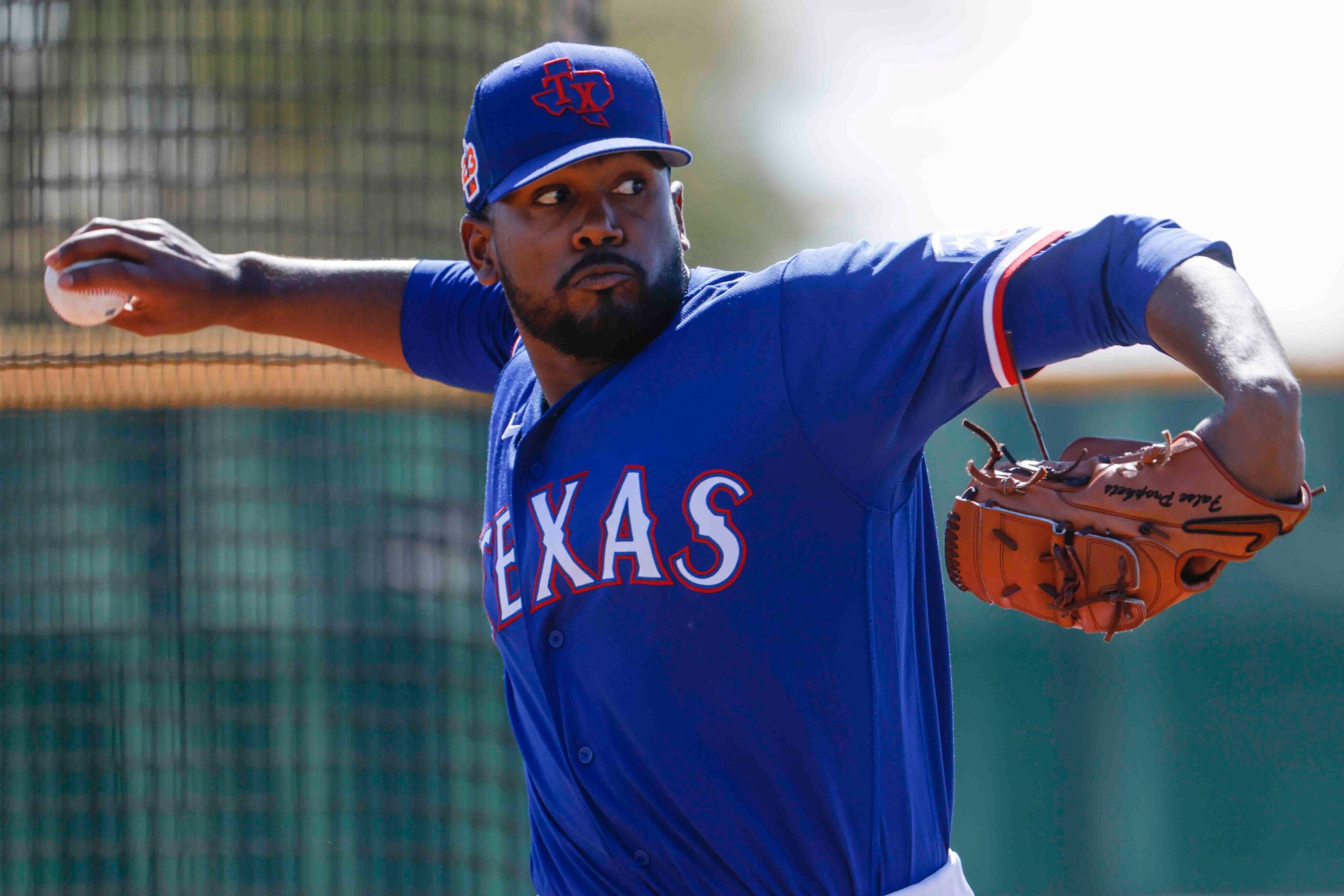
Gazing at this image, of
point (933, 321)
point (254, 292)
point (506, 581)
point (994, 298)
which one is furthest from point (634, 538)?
point (254, 292)

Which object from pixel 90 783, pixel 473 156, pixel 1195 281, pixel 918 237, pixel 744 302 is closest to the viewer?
pixel 1195 281

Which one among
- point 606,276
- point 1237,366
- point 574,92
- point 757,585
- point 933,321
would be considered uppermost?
point 574,92

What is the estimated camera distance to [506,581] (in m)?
2.51

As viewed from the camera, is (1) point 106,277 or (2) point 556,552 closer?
(2) point 556,552

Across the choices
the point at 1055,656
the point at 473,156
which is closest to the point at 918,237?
the point at 473,156

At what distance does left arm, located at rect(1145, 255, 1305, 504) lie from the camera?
161cm

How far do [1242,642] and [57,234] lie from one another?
494 centimetres

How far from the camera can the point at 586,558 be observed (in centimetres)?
229

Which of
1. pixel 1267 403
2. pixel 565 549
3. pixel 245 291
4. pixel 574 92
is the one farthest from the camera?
pixel 245 291

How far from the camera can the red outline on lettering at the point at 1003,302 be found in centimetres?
189

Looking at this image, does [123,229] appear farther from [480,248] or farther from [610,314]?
[610,314]

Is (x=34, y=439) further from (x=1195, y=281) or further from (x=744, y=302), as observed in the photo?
(x=1195, y=281)

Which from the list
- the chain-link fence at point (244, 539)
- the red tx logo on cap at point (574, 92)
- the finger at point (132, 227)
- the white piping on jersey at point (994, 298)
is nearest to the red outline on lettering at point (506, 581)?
the red tx logo on cap at point (574, 92)

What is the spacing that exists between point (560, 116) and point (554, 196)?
139mm
